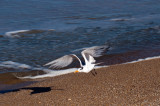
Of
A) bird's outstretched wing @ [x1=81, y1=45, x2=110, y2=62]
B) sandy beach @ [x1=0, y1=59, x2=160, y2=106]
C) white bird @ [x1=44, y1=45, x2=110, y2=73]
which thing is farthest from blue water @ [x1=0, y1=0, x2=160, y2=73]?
bird's outstretched wing @ [x1=81, y1=45, x2=110, y2=62]

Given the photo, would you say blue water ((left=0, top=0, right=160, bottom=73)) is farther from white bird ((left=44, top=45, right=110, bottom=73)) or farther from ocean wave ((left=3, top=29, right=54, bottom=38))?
white bird ((left=44, top=45, right=110, bottom=73))

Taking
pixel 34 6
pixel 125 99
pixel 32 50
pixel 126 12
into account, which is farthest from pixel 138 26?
pixel 125 99

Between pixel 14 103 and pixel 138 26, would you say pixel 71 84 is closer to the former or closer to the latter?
pixel 14 103

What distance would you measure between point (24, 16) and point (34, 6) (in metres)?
3.39

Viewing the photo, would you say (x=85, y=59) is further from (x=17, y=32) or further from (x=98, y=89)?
(x=17, y=32)

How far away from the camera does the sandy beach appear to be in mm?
6250

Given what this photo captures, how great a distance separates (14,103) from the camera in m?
6.74

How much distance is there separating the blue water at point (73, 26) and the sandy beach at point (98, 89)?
2.42 m

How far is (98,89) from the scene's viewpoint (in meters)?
7.08

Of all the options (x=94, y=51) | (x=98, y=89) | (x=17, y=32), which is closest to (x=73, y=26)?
(x=17, y=32)

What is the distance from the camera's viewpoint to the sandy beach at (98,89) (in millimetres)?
6250

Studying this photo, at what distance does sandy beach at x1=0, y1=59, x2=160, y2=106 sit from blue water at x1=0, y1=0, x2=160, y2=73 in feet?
7.93

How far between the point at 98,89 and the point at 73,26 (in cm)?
925

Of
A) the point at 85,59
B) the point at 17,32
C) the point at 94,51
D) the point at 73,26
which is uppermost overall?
the point at 94,51
